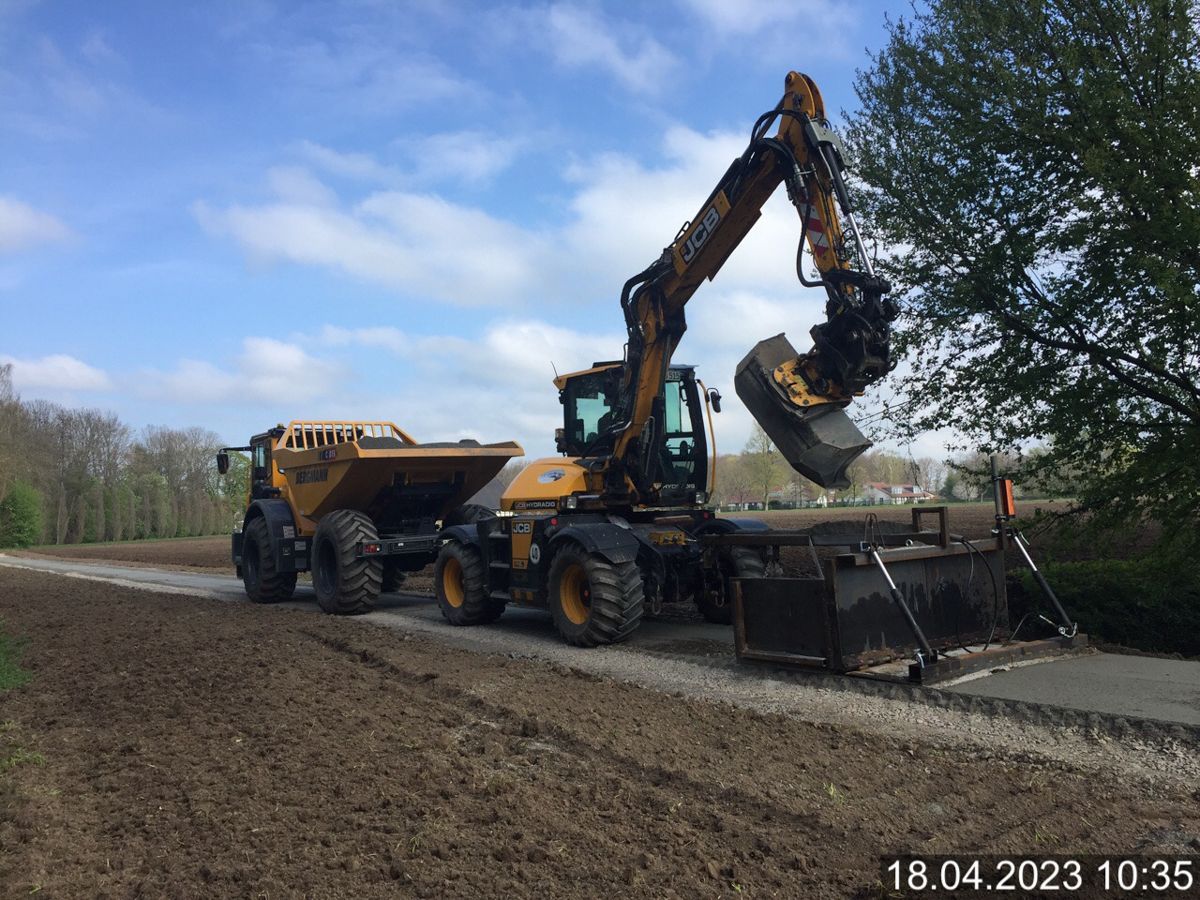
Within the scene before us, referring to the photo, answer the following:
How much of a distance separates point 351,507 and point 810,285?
323 inches

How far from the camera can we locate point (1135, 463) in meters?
11.0

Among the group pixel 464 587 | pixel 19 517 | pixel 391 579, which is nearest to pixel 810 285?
pixel 464 587

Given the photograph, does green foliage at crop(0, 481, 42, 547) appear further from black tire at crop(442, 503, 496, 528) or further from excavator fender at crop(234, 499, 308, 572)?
black tire at crop(442, 503, 496, 528)

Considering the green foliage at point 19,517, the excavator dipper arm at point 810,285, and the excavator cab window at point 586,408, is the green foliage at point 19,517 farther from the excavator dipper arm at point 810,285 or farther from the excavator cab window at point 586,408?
the excavator dipper arm at point 810,285

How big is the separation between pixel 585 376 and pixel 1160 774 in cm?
755

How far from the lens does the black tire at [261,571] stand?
48.6 feet

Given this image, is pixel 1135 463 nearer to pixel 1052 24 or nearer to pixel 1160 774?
pixel 1052 24

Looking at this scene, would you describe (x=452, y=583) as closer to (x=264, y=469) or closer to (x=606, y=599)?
(x=606, y=599)

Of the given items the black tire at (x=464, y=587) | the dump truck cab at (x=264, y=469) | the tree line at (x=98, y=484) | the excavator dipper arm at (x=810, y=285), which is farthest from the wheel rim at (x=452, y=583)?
the tree line at (x=98, y=484)

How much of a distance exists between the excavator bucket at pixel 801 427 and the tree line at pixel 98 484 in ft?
177

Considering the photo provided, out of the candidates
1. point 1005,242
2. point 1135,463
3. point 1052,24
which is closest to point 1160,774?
point 1135,463

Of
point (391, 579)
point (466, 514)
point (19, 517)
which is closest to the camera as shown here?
point (466, 514)

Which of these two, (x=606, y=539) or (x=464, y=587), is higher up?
(x=606, y=539)

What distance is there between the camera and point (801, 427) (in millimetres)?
7980
